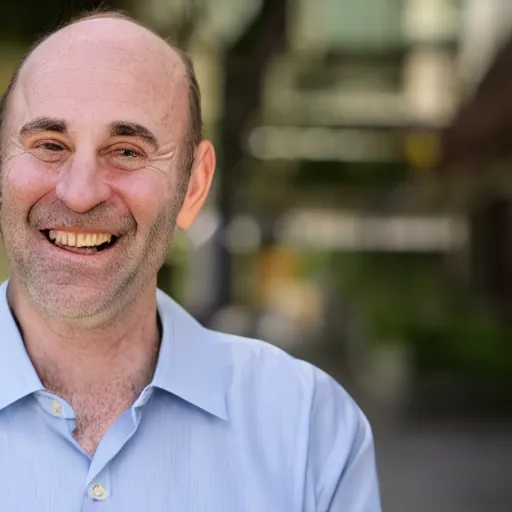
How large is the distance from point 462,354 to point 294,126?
8.91 meters

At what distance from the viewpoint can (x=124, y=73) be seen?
124cm

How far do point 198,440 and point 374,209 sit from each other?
68.8ft

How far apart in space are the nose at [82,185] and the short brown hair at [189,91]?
128 millimetres

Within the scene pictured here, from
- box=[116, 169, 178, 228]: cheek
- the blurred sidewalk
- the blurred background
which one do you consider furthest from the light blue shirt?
the blurred sidewalk

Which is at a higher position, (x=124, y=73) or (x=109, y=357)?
Result: (x=124, y=73)

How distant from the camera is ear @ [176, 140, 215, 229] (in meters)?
1.37

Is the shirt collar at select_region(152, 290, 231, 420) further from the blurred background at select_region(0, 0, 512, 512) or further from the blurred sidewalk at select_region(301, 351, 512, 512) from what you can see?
the blurred sidewalk at select_region(301, 351, 512, 512)

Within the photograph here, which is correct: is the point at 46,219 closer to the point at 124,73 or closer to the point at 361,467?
the point at 124,73

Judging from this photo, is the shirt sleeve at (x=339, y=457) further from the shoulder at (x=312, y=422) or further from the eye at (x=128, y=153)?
the eye at (x=128, y=153)

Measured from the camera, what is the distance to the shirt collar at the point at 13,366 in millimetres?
1260

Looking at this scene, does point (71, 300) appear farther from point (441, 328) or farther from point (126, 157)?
point (441, 328)

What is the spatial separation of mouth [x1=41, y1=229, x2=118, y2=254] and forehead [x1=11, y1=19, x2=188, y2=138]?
0.43 feet

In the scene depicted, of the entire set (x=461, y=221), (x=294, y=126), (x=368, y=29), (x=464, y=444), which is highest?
(x=368, y=29)

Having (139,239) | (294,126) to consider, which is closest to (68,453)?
(139,239)
